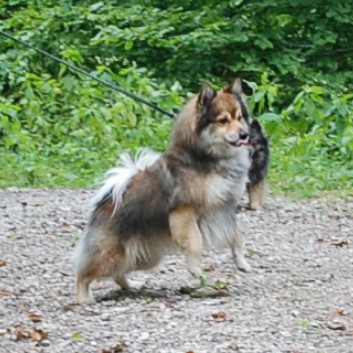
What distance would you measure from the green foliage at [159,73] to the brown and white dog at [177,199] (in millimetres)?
4818

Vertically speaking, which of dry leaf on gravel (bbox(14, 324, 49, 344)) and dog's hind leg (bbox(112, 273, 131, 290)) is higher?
dry leaf on gravel (bbox(14, 324, 49, 344))

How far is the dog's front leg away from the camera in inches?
287

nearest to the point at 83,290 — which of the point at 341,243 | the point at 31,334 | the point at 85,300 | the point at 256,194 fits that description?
the point at 85,300

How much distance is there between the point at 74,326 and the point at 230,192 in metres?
1.49

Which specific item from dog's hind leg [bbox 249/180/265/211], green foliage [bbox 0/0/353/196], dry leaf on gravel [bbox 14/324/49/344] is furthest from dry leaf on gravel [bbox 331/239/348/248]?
dry leaf on gravel [bbox 14/324/49/344]

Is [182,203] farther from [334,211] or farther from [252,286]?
[334,211]

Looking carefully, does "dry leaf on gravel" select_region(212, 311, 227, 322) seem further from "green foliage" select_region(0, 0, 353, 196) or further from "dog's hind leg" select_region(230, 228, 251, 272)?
"green foliage" select_region(0, 0, 353, 196)

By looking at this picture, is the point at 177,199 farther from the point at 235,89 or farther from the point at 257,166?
the point at 257,166

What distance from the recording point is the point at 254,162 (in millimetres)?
10602

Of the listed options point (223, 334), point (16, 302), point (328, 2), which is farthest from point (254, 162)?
point (328, 2)

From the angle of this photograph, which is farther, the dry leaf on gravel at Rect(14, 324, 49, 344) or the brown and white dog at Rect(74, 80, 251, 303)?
the brown and white dog at Rect(74, 80, 251, 303)

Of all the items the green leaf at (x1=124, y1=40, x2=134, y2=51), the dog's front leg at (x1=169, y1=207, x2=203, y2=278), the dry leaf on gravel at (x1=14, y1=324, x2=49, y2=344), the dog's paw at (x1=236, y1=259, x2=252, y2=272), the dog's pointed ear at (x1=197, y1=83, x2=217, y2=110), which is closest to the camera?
the dry leaf on gravel at (x1=14, y1=324, x2=49, y2=344)

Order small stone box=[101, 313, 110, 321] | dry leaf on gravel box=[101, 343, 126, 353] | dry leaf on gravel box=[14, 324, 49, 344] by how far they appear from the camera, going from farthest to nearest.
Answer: small stone box=[101, 313, 110, 321] < dry leaf on gravel box=[14, 324, 49, 344] < dry leaf on gravel box=[101, 343, 126, 353]

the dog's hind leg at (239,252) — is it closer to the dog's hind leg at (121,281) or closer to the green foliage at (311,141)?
the dog's hind leg at (121,281)
